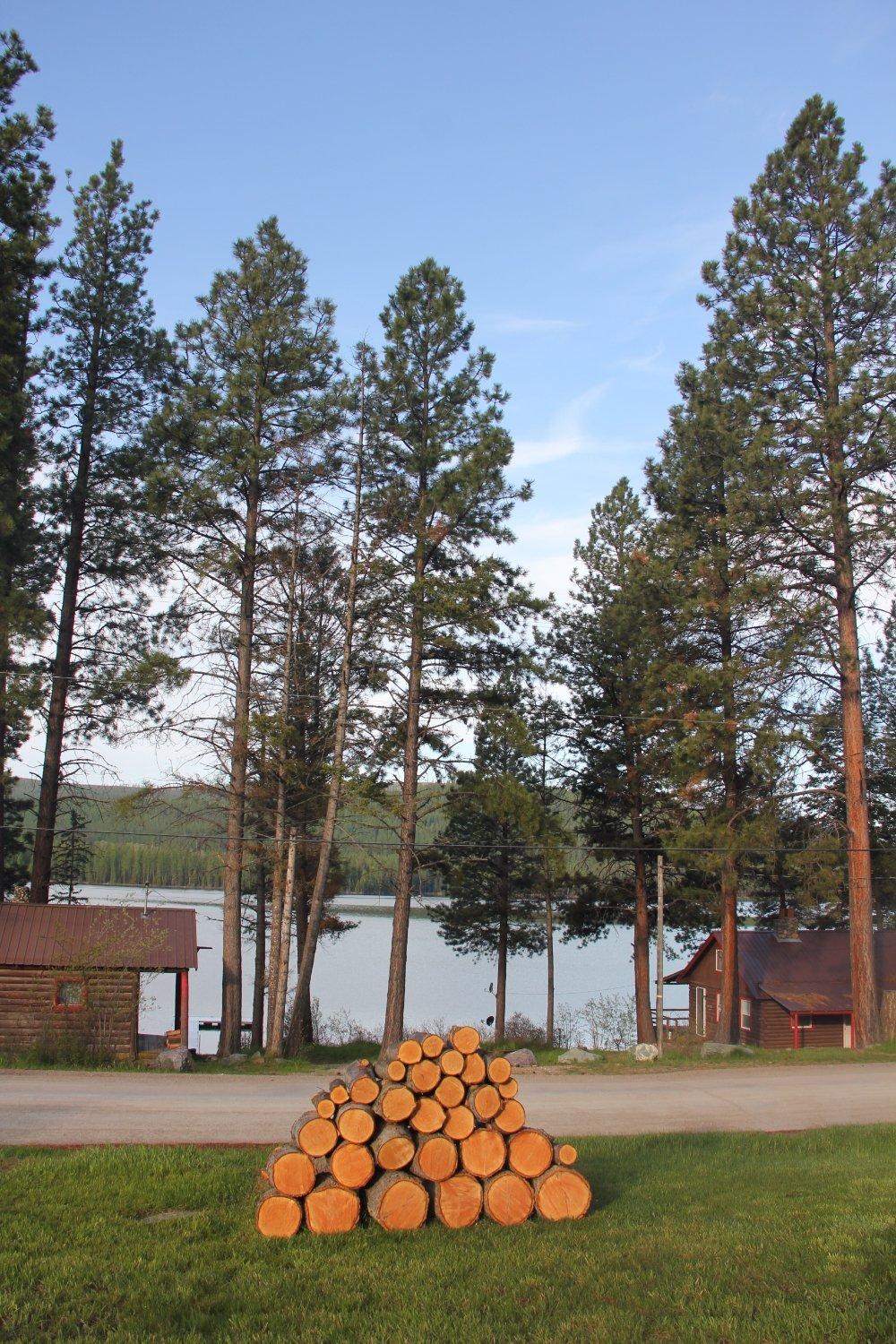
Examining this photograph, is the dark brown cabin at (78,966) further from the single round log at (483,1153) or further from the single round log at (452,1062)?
the single round log at (483,1153)

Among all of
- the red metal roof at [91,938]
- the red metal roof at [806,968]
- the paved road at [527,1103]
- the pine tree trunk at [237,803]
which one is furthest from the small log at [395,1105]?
the red metal roof at [806,968]

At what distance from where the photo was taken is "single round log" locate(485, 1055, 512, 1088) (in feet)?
25.0

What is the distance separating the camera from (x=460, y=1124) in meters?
7.27

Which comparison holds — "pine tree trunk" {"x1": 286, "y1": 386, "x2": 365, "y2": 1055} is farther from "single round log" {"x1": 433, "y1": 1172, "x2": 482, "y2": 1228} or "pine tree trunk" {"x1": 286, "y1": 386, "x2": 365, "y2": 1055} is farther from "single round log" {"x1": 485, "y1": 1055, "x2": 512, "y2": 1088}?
"single round log" {"x1": 433, "y1": 1172, "x2": 482, "y2": 1228}

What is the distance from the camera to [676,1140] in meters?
10.9

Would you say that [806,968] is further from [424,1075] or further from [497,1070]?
[424,1075]

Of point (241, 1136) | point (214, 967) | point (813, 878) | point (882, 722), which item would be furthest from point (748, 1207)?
point (214, 967)

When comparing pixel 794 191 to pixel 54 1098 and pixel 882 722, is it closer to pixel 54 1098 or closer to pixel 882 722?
pixel 882 722

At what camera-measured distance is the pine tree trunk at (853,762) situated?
2020 centimetres

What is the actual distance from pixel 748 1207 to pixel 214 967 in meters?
55.2

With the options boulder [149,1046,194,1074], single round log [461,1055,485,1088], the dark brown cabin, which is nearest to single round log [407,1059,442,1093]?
single round log [461,1055,485,1088]

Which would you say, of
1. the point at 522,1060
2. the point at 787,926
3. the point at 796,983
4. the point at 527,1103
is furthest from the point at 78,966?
the point at 796,983

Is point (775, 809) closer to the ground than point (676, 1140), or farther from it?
farther from it

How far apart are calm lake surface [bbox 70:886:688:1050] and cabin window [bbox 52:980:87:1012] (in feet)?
4.22
